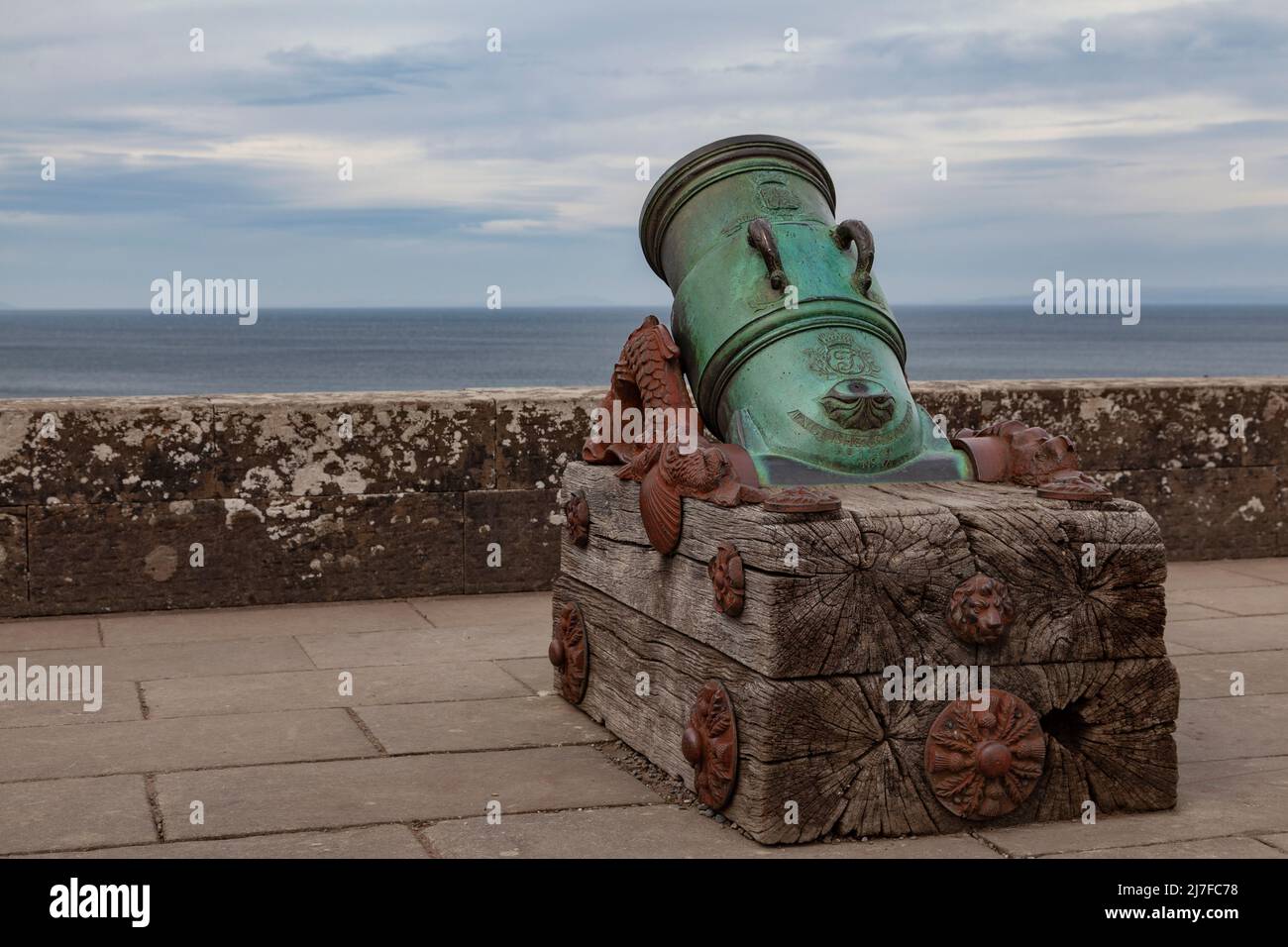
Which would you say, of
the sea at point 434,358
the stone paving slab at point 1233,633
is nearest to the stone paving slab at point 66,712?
the stone paving slab at point 1233,633

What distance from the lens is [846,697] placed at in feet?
11.8

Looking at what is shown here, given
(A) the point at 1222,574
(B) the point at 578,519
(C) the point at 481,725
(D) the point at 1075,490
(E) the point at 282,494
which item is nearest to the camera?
(D) the point at 1075,490

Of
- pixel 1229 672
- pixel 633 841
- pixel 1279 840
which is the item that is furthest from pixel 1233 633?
pixel 633 841

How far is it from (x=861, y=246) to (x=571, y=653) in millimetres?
1570

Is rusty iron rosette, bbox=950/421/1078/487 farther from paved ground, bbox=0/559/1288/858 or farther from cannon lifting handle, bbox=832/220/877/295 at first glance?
paved ground, bbox=0/559/1288/858

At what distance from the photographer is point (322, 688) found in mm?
5297

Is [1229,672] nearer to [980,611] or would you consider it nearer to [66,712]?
[980,611]

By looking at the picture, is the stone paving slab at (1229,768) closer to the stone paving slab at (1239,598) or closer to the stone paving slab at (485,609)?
the stone paving slab at (1239,598)

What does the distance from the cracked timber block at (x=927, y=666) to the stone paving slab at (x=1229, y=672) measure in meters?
1.50

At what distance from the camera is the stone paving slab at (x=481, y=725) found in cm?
461

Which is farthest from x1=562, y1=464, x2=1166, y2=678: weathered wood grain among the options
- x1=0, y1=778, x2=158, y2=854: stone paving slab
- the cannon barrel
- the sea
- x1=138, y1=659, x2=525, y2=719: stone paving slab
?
the sea

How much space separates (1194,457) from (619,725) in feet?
14.5

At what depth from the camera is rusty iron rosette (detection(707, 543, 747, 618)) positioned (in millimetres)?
3695
